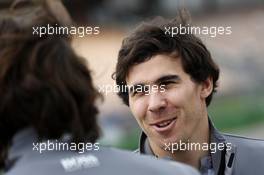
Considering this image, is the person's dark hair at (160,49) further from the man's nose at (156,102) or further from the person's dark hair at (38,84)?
the person's dark hair at (38,84)

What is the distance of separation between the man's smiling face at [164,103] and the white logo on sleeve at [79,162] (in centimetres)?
79

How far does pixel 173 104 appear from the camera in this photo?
6.71ft

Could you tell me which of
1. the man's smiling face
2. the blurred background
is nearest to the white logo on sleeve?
the man's smiling face

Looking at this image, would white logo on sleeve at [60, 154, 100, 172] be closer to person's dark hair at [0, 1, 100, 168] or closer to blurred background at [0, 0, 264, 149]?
person's dark hair at [0, 1, 100, 168]

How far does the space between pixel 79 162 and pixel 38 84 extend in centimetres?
15

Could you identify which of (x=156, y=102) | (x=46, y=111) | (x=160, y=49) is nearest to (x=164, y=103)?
(x=156, y=102)

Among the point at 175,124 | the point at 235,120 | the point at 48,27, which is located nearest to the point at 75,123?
the point at 48,27

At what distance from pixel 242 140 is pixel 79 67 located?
94 cm

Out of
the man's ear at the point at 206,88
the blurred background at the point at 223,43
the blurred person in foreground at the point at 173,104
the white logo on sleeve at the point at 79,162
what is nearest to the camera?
the white logo on sleeve at the point at 79,162

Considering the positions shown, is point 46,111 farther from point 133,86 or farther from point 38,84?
point 133,86

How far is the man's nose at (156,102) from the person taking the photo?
2.00 meters

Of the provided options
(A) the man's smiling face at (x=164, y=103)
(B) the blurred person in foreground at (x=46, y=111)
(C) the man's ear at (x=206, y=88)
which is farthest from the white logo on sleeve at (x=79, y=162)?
(C) the man's ear at (x=206, y=88)

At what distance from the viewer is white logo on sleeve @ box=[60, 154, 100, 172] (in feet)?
3.88

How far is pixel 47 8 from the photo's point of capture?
126 cm
